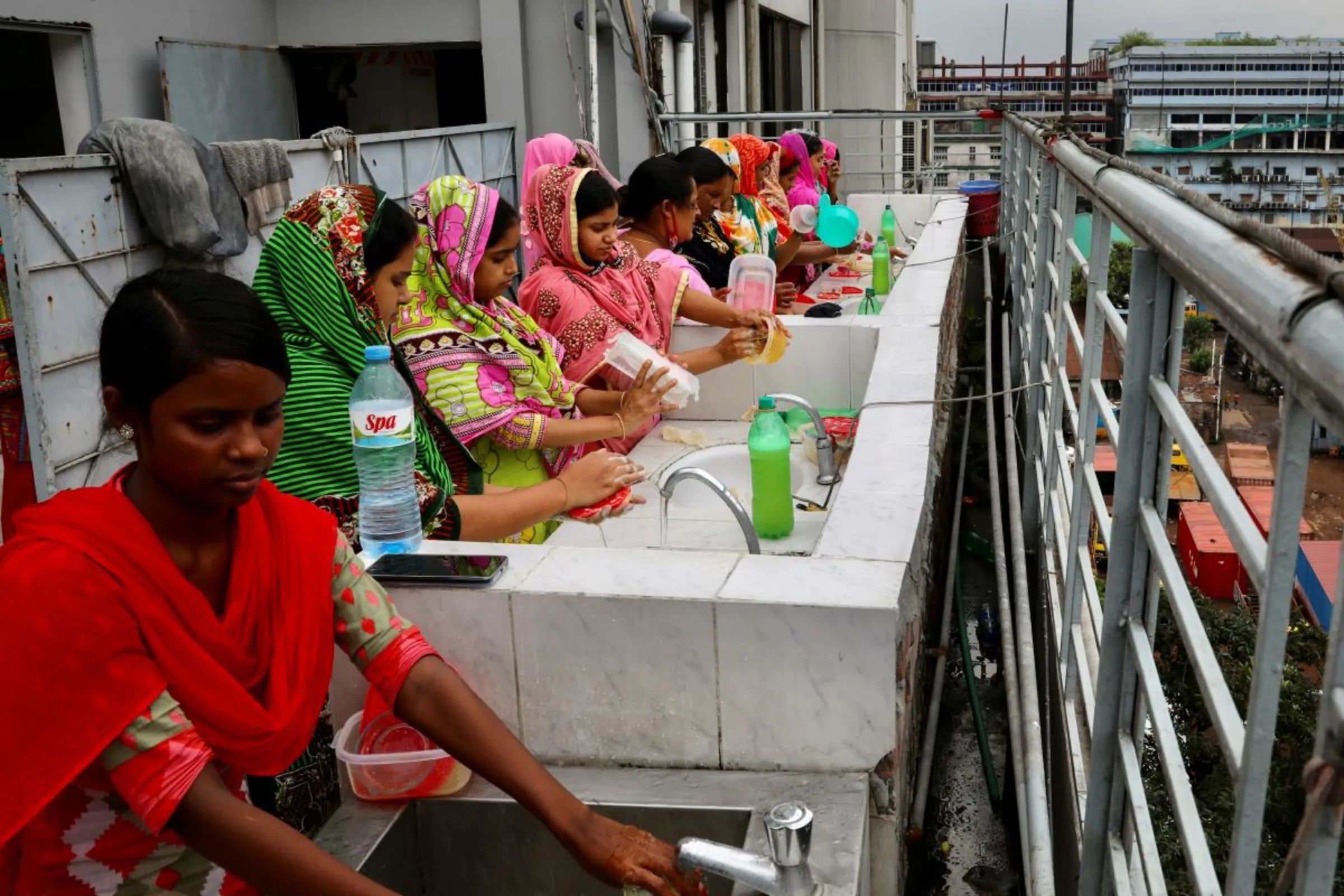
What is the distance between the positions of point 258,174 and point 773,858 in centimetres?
514

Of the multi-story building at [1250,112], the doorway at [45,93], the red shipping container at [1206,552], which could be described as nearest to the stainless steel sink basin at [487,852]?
the red shipping container at [1206,552]

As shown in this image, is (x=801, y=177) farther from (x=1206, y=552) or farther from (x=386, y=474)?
(x=386, y=474)

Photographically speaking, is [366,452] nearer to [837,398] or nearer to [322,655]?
[322,655]

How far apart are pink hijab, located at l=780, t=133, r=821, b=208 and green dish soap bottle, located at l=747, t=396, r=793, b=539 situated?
5.12 metres

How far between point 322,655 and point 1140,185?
1288mm

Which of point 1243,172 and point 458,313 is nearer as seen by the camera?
point 458,313

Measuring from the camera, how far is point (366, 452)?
2.34 meters

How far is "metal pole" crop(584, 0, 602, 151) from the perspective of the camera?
29.0ft

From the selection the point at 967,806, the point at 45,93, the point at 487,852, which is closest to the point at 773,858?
the point at 487,852

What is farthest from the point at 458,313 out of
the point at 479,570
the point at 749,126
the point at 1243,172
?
the point at 1243,172

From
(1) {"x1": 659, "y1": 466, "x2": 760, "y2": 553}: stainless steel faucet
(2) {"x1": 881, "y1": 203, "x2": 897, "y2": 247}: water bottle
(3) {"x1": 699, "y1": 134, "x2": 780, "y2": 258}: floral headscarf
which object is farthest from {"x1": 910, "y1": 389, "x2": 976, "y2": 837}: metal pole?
(2) {"x1": 881, "y1": 203, "x2": 897, "y2": 247}: water bottle

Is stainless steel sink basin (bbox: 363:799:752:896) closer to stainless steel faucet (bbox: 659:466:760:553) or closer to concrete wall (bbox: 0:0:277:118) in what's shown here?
stainless steel faucet (bbox: 659:466:760:553)

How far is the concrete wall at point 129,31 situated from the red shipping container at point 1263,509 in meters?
6.40

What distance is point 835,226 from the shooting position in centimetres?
765
